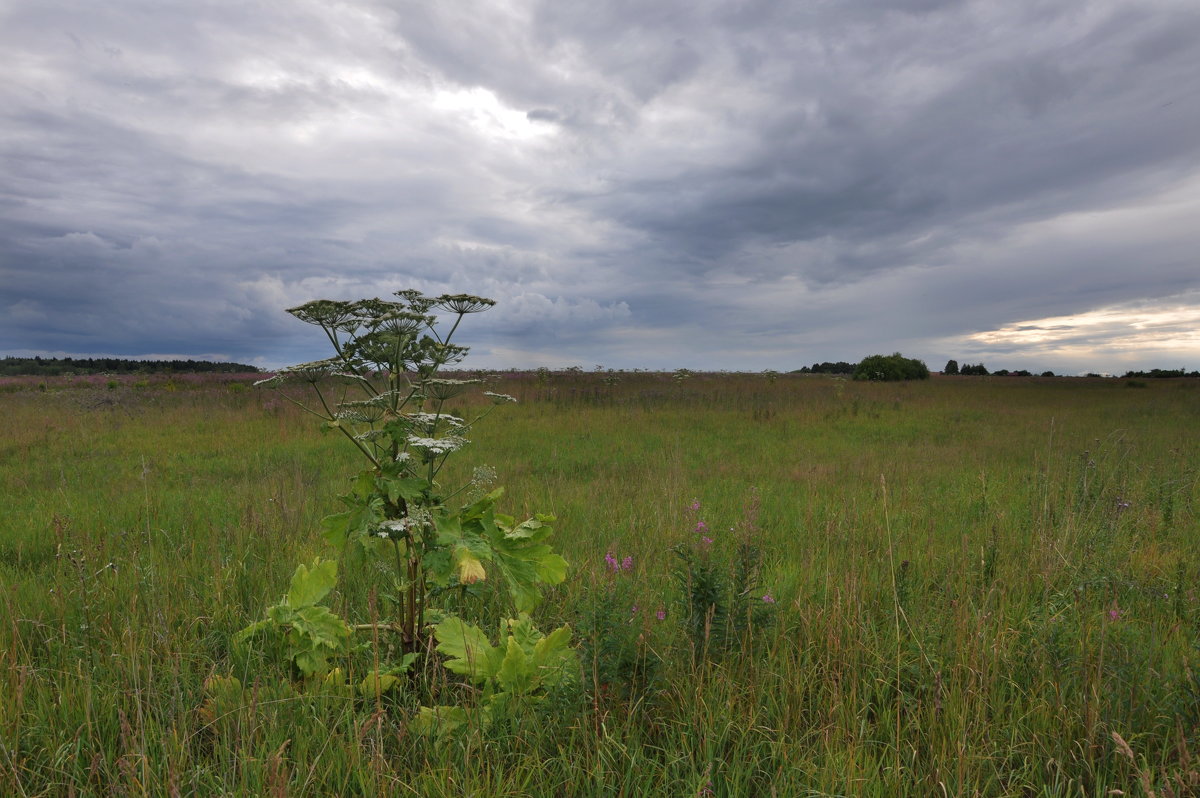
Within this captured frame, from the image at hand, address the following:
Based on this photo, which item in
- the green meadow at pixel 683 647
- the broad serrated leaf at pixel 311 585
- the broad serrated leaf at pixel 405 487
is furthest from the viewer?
the broad serrated leaf at pixel 311 585

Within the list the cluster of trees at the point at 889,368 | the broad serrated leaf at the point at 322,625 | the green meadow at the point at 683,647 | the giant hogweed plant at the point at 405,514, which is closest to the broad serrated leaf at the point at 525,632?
the giant hogweed plant at the point at 405,514

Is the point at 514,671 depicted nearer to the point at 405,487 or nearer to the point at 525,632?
the point at 525,632

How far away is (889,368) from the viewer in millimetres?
32562

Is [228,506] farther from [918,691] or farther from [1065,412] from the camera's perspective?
[1065,412]

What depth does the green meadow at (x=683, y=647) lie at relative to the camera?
2057 mm

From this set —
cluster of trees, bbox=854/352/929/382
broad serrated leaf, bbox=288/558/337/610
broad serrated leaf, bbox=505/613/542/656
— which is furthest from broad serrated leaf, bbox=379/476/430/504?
cluster of trees, bbox=854/352/929/382

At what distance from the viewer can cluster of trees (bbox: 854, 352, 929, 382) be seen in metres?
32.4

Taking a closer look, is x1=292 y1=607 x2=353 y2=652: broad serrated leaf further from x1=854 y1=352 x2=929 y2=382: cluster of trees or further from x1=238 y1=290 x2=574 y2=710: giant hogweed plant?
x1=854 y1=352 x2=929 y2=382: cluster of trees

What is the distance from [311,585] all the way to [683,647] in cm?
167

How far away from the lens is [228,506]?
5875mm

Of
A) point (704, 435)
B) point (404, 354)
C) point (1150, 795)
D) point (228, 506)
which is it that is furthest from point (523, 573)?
point (704, 435)

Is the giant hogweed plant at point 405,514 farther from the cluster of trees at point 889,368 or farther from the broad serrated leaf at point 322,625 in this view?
the cluster of trees at point 889,368

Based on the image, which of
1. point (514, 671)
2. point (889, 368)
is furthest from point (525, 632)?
point (889, 368)

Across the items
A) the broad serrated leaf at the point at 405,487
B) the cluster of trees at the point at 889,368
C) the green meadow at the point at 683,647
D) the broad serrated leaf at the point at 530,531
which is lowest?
the green meadow at the point at 683,647
